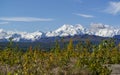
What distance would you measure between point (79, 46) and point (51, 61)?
889 centimetres

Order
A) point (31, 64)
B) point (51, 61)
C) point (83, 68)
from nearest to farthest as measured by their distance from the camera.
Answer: point (31, 64), point (83, 68), point (51, 61)

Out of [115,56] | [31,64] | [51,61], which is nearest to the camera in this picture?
[31,64]

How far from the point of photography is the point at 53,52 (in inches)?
1182

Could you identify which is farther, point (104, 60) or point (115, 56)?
point (115, 56)

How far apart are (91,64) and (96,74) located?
73 centimetres

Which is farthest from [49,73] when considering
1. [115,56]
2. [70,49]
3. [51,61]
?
[115,56]

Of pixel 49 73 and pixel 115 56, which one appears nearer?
pixel 49 73

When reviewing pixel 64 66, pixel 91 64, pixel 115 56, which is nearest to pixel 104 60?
pixel 91 64

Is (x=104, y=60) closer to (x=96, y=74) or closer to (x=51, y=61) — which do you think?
(x=96, y=74)

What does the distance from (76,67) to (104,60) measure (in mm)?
2126

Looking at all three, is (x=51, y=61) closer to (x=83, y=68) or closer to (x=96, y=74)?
(x=83, y=68)

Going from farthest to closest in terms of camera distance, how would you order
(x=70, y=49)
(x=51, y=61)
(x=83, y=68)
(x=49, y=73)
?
(x=70, y=49), (x=51, y=61), (x=83, y=68), (x=49, y=73)

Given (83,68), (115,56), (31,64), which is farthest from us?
(115,56)

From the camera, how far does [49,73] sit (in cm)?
2147
